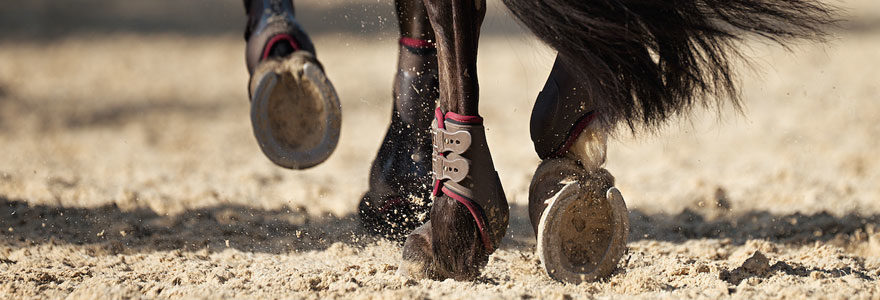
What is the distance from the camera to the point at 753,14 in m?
1.46

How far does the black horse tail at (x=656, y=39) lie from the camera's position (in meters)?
1.41

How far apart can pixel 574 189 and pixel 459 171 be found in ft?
0.67

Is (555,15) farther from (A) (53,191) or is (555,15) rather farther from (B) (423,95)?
(A) (53,191)

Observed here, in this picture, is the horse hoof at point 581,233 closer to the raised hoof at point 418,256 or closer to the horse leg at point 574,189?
the horse leg at point 574,189

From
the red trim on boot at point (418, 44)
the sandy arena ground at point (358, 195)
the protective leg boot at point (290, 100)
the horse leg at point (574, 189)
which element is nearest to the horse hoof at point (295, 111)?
the protective leg boot at point (290, 100)

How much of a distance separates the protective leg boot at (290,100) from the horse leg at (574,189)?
2.16 ft

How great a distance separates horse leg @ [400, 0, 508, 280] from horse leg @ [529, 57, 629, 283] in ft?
0.31

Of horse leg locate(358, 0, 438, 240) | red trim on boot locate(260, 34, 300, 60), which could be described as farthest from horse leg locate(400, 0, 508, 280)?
red trim on boot locate(260, 34, 300, 60)

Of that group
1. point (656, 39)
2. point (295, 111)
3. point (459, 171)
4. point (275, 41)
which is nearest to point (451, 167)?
point (459, 171)

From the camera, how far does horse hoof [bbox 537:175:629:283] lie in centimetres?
151

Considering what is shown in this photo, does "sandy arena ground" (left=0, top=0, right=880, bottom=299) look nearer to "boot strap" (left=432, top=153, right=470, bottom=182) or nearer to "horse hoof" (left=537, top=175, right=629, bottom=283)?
"horse hoof" (left=537, top=175, right=629, bottom=283)

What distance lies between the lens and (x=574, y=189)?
152cm

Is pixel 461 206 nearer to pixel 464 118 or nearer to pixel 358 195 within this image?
pixel 464 118

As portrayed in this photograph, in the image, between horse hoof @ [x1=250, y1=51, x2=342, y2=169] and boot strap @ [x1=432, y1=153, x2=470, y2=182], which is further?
horse hoof @ [x1=250, y1=51, x2=342, y2=169]
